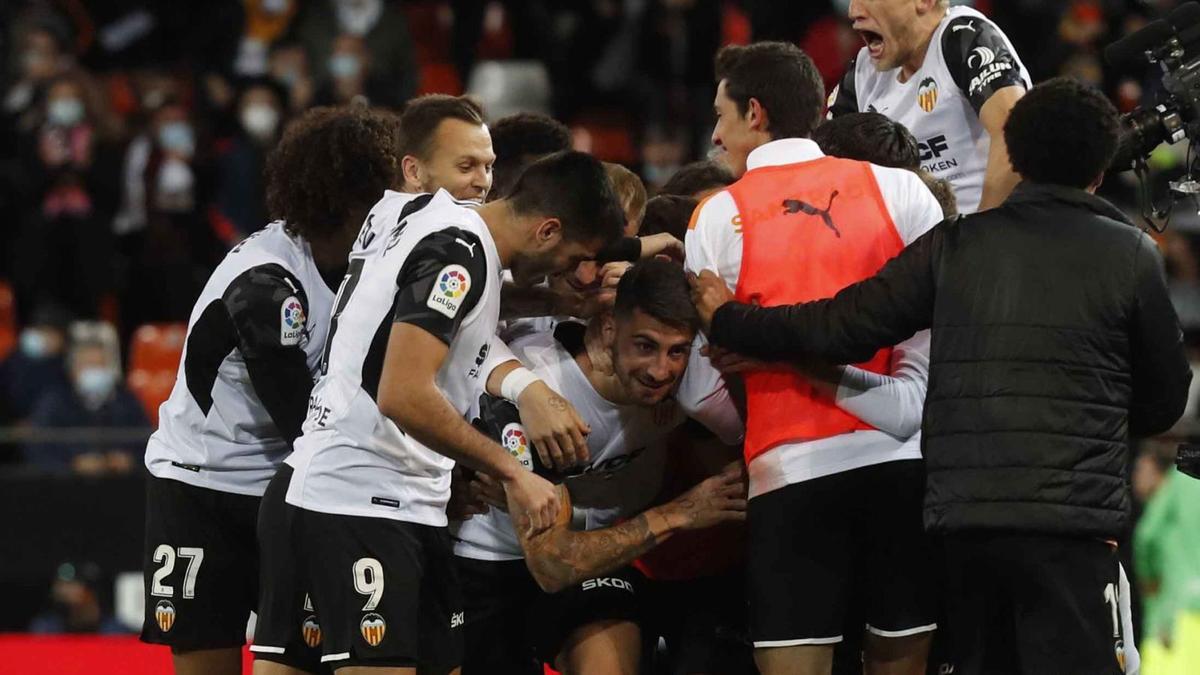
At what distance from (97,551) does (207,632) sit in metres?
4.18

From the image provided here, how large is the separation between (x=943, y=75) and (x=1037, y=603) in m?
1.96

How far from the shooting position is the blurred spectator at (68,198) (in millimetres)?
11961

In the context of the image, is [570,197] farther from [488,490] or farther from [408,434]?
[488,490]

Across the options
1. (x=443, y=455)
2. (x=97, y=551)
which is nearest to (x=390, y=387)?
(x=443, y=455)

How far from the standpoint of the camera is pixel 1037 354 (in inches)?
168

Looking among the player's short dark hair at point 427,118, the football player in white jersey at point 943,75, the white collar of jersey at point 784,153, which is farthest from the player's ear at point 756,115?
the player's short dark hair at point 427,118

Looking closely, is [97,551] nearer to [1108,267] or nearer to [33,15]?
[33,15]

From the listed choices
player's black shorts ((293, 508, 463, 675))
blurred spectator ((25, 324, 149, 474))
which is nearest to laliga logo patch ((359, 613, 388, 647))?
player's black shorts ((293, 508, 463, 675))

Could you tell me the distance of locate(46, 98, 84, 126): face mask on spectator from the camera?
12.4 metres

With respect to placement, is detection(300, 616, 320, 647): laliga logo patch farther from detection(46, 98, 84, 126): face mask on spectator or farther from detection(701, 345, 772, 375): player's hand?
detection(46, 98, 84, 126): face mask on spectator

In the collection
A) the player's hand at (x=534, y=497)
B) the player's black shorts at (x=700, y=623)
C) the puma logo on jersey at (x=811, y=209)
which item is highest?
the puma logo on jersey at (x=811, y=209)

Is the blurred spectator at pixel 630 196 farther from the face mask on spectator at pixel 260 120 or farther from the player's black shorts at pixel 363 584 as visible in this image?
the face mask on spectator at pixel 260 120

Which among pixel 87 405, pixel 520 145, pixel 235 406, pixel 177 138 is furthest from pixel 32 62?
pixel 235 406

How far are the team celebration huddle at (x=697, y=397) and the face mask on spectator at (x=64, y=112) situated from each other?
24.3 feet
